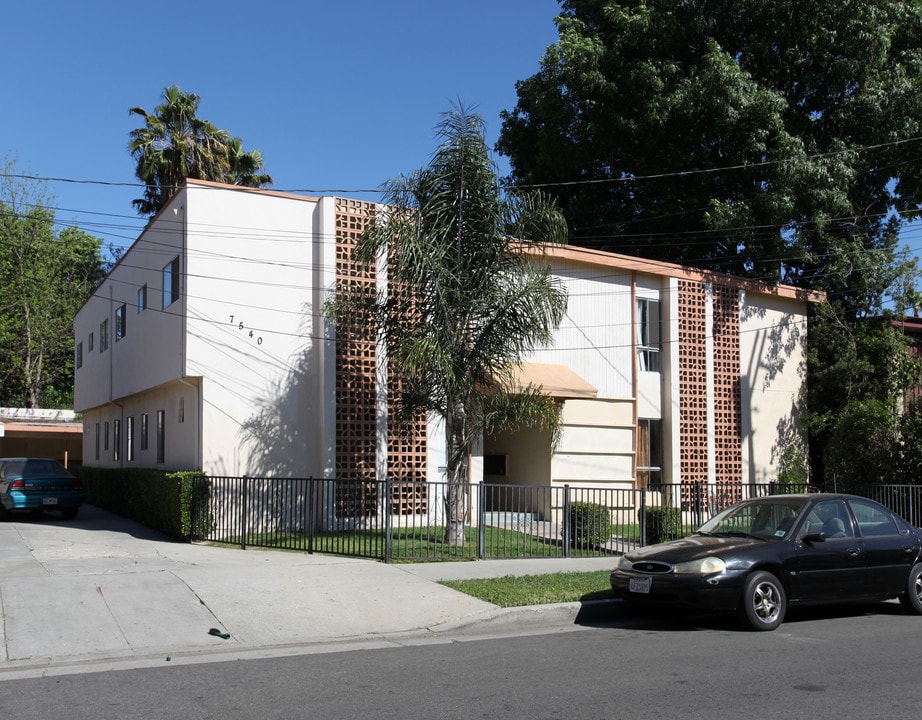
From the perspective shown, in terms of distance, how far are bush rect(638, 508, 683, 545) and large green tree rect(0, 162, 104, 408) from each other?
3470 centimetres

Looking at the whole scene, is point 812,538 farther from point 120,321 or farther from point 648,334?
point 120,321

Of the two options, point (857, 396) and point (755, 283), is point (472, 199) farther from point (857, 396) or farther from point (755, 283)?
point (857, 396)

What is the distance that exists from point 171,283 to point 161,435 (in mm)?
4084

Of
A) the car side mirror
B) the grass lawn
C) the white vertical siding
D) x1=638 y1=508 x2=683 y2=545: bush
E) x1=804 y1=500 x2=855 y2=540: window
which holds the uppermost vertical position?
the white vertical siding

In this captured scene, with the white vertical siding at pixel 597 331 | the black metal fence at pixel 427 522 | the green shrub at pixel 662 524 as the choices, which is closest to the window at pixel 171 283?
the black metal fence at pixel 427 522

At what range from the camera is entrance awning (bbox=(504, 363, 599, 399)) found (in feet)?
61.5

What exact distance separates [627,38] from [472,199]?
1545cm

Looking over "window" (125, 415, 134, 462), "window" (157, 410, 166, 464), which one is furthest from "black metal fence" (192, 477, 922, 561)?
"window" (125, 415, 134, 462)

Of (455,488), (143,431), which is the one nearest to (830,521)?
(455,488)

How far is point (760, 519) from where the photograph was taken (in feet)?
34.5

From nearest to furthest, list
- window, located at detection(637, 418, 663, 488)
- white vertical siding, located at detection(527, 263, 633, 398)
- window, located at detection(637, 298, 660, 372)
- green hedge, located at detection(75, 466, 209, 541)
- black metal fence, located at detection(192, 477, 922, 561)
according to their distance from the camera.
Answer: black metal fence, located at detection(192, 477, 922, 561), green hedge, located at detection(75, 466, 209, 541), white vertical siding, located at detection(527, 263, 633, 398), window, located at detection(637, 418, 663, 488), window, located at detection(637, 298, 660, 372)

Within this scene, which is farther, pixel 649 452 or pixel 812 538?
pixel 649 452

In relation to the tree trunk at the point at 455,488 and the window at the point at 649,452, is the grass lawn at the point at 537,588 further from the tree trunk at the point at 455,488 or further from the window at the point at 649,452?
the window at the point at 649,452

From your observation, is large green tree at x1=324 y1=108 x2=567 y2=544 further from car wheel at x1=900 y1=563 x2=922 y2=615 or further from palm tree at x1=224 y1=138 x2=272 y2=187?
palm tree at x1=224 y1=138 x2=272 y2=187
